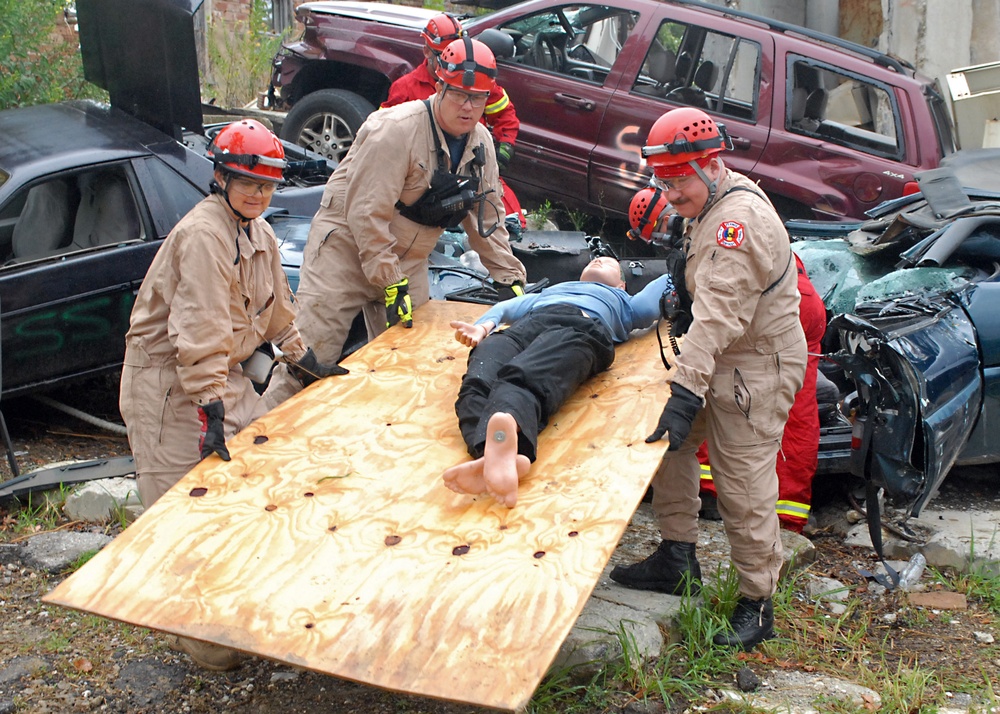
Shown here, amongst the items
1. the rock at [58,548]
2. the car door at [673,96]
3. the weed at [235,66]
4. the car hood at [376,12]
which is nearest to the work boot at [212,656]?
the rock at [58,548]

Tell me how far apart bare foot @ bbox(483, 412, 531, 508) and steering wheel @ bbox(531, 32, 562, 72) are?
521 cm

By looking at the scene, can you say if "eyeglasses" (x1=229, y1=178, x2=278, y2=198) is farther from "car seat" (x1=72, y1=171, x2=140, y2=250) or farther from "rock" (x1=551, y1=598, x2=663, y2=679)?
"car seat" (x1=72, y1=171, x2=140, y2=250)

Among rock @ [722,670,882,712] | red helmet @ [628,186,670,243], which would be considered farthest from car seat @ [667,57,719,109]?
rock @ [722,670,882,712]

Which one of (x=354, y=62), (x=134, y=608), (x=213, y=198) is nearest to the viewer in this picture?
(x=134, y=608)

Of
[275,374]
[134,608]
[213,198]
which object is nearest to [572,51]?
[275,374]

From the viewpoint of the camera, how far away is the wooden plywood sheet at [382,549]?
288 cm

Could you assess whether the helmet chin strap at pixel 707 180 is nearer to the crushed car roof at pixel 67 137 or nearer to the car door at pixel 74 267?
the car door at pixel 74 267

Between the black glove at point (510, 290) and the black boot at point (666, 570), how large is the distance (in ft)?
5.53

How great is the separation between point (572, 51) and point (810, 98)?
2.03 metres

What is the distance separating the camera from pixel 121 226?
5992 mm

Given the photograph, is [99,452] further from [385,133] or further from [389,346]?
[385,133]

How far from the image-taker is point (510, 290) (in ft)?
18.4

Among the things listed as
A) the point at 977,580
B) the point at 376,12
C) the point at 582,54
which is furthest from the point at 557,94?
the point at 977,580

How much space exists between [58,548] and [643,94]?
532cm
